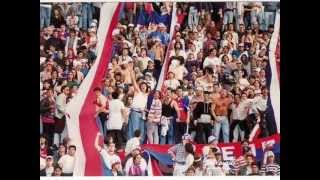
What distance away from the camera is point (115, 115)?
249cm

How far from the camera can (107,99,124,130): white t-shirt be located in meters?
2.49

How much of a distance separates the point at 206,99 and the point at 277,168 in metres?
0.43

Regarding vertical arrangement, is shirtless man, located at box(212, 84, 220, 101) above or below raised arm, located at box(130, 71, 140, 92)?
below

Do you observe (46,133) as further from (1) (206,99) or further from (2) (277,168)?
(2) (277,168)

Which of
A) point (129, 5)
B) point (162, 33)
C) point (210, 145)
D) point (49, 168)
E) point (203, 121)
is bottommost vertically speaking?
point (49, 168)

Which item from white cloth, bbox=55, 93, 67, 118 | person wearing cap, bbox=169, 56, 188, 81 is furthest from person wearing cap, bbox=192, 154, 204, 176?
white cloth, bbox=55, 93, 67, 118

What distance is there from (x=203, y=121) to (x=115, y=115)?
38 centimetres

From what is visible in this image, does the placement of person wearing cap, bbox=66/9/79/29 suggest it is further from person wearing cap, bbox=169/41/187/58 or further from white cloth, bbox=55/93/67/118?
person wearing cap, bbox=169/41/187/58

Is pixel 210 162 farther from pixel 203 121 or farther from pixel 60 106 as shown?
pixel 60 106

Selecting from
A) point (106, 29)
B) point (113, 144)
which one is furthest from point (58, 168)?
point (106, 29)

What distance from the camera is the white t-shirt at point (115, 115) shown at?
2.49 m

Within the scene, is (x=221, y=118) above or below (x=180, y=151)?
above

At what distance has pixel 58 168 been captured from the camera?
8.16 ft

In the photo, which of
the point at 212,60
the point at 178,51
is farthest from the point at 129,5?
the point at 212,60
